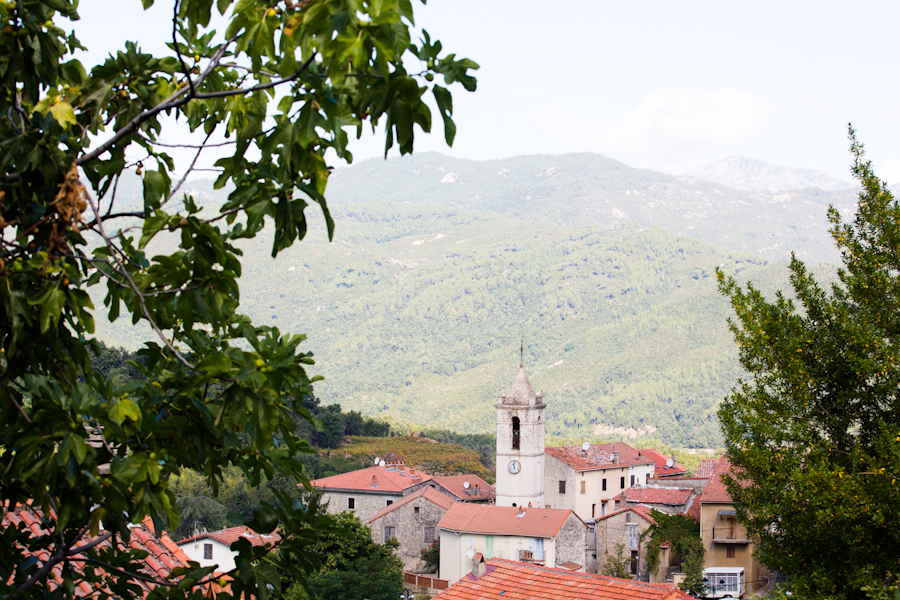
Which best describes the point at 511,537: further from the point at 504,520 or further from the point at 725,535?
the point at 725,535

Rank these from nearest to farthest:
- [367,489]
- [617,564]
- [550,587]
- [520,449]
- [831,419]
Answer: [831,419] → [550,587] → [617,564] → [520,449] → [367,489]

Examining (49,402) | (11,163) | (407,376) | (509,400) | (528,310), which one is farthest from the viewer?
(528,310)

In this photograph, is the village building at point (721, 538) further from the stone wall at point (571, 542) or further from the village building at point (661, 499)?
the village building at point (661, 499)

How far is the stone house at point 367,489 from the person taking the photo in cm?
5078

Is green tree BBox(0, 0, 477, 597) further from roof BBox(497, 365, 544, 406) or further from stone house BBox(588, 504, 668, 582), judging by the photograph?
roof BBox(497, 365, 544, 406)

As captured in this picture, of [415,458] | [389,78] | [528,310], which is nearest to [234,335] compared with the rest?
[389,78]

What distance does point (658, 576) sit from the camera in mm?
35750

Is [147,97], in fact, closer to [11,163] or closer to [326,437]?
[11,163]

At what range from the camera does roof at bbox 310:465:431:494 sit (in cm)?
5144

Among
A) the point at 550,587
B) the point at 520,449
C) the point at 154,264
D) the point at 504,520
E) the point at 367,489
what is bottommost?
the point at 504,520

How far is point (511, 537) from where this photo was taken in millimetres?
35562

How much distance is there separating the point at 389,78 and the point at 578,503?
155 feet

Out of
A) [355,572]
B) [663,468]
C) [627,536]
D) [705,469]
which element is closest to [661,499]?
[705,469]

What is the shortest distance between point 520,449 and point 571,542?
9.46 metres
